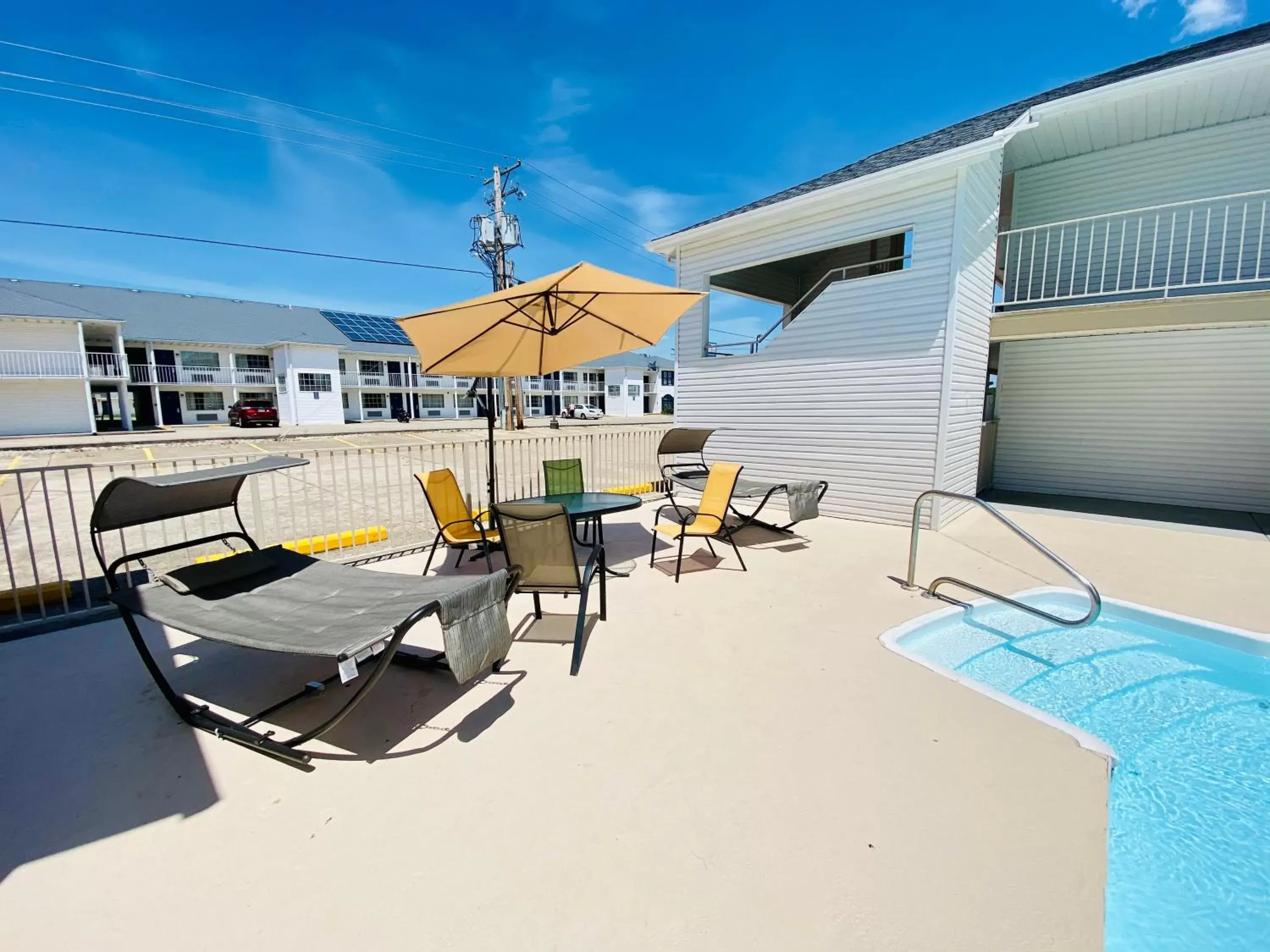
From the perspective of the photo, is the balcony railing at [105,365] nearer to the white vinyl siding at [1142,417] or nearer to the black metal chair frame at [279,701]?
the black metal chair frame at [279,701]

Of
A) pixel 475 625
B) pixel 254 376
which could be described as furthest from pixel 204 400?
pixel 475 625

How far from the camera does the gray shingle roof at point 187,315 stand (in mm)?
27219

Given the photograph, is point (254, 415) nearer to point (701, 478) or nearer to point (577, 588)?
point (701, 478)

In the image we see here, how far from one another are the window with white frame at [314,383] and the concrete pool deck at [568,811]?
115 ft

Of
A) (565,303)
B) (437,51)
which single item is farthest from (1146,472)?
(437,51)

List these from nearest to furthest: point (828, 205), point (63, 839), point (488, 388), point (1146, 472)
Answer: point (63, 839), point (488, 388), point (828, 205), point (1146, 472)

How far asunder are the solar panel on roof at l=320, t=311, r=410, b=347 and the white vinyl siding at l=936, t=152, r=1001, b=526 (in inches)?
1433

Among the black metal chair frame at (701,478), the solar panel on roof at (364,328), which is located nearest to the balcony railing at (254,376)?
the solar panel on roof at (364,328)

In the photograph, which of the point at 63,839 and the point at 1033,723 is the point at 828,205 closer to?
the point at 1033,723

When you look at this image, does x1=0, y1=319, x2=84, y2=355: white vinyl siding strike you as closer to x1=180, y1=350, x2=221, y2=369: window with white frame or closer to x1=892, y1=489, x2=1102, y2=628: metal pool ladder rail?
x1=180, y1=350, x2=221, y2=369: window with white frame

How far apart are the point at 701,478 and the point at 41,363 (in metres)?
32.4

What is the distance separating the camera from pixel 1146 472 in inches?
325

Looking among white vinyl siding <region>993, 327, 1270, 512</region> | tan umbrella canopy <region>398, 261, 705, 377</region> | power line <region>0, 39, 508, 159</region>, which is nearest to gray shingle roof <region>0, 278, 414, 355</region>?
power line <region>0, 39, 508, 159</region>

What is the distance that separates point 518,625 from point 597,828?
202cm
